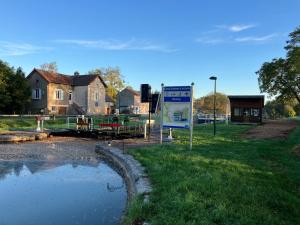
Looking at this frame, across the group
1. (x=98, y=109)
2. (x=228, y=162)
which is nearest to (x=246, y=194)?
(x=228, y=162)

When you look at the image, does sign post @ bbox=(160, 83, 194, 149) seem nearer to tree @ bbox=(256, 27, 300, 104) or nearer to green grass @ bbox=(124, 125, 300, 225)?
green grass @ bbox=(124, 125, 300, 225)

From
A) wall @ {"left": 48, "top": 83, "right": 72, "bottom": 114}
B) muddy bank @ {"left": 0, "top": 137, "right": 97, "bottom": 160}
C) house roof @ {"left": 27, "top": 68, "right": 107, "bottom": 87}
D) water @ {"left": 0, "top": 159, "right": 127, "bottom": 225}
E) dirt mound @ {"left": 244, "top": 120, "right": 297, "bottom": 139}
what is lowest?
water @ {"left": 0, "top": 159, "right": 127, "bottom": 225}

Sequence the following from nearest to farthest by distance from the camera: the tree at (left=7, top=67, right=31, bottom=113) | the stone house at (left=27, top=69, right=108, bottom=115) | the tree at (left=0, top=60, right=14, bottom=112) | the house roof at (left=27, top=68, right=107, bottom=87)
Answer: the tree at (left=0, top=60, right=14, bottom=112) < the tree at (left=7, top=67, right=31, bottom=113) < the stone house at (left=27, top=69, right=108, bottom=115) < the house roof at (left=27, top=68, right=107, bottom=87)

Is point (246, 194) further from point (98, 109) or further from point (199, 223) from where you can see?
point (98, 109)

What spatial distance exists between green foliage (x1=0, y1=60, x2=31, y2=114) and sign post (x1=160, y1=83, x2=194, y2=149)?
3284 cm

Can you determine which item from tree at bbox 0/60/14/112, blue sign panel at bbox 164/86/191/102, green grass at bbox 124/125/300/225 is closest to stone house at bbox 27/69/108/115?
tree at bbox 0/60/14/112

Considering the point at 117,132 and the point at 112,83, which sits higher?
the point at 112,83

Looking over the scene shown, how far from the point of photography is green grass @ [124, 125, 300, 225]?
505 centimetres

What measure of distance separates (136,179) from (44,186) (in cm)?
239

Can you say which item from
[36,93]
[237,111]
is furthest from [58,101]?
[237,111]

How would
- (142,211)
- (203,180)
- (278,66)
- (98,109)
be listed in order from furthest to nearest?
(98,109), (278,66), (203,180), (142,211)

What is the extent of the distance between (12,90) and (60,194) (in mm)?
41084

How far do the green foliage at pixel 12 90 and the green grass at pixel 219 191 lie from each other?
37071 mm

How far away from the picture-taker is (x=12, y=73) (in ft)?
149
